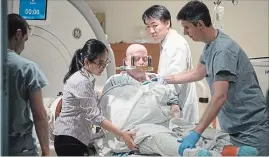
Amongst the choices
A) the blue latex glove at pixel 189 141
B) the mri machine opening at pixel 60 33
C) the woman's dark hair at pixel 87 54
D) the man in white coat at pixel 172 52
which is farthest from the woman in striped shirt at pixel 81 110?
the man in white coat at pixel 172 52

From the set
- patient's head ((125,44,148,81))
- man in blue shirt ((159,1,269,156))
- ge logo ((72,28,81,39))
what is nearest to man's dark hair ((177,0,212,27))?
man in blue shirt ((159,1,269,156))

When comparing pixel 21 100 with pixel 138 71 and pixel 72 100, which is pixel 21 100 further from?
pixel 138 71

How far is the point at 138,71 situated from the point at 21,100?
653mm

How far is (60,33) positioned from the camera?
6.09 ft

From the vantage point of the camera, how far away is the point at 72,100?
1504mm

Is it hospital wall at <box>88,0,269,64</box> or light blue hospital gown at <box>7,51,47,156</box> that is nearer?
light blue hospital gown at <box>7,51,47,156</box>

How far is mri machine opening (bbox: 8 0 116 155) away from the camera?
1660 mm

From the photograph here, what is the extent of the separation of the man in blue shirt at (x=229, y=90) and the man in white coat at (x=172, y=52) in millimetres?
240

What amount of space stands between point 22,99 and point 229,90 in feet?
2.64

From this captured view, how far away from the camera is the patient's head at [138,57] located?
1.78 m

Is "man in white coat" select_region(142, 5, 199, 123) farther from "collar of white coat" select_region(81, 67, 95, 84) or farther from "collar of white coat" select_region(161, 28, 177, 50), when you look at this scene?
"collar of white coat" select_region(81, 67, 95, 84)

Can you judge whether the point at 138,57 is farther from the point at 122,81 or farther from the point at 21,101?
the point at 21,101

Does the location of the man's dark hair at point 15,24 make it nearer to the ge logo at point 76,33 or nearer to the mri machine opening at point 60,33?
the mri machine opening at point 60,33

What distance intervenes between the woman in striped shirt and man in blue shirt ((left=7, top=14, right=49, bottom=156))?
0.45ft
